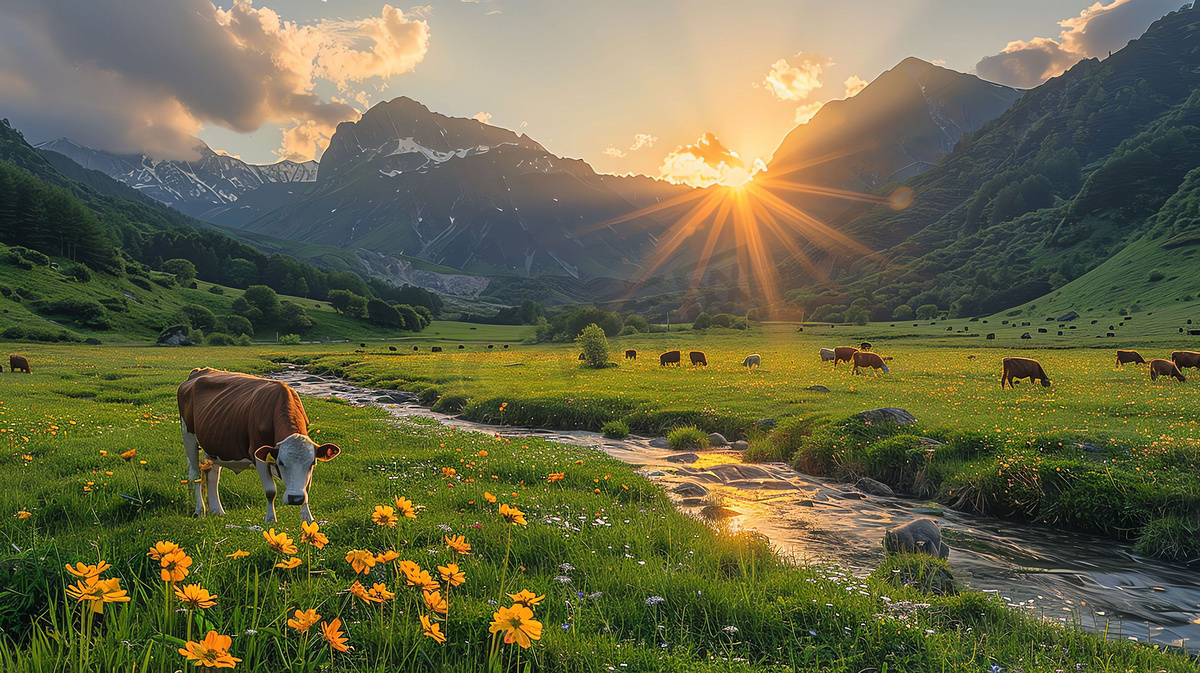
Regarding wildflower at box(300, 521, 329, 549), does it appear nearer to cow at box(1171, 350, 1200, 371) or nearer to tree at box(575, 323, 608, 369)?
tree at box(575, 323, 608, 369)

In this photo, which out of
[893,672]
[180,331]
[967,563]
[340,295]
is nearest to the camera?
[893,672]

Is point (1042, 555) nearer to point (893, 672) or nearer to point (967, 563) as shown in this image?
point (967, 563)

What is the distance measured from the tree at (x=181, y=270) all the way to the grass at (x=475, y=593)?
636 feet

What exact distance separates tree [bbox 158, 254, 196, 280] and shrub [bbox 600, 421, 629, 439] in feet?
622

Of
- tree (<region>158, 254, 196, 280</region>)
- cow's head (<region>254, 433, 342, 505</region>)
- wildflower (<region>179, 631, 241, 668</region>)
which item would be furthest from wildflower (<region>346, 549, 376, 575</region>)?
tree (<region>158, 254, 196, 280</region>)

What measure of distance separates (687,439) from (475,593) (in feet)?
58.6

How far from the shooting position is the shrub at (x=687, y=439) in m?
22.7

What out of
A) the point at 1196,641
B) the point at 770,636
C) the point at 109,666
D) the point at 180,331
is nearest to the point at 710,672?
the point at 770,636

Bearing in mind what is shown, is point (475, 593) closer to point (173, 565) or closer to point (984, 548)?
point (173, 565)

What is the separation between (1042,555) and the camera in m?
11.8

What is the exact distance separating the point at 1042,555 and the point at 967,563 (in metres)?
2.28

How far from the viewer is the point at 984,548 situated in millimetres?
12211

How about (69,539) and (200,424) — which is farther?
(200,424)

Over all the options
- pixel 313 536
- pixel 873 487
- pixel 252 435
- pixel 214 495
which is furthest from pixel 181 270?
pixel 313 536
